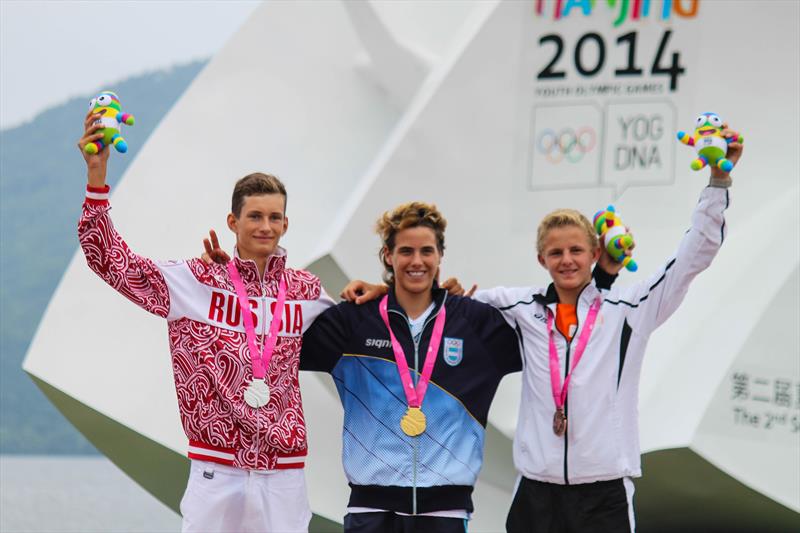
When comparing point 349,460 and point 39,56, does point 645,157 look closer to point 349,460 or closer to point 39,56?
point 349,460

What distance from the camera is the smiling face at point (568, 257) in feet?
Result: 13.1

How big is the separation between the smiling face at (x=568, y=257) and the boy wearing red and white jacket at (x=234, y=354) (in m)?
0.88

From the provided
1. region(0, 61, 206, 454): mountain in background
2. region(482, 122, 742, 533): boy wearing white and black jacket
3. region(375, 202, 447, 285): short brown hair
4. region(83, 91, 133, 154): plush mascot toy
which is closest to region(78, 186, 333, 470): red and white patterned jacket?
region(83, 91, 133, 154): plush mascot toy

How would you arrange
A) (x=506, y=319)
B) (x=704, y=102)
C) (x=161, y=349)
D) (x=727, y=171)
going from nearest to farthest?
1. (x=727, y=171)
2. (x=506, y=319)
3. (x=704, y=102)
4. (x=161, y=349)

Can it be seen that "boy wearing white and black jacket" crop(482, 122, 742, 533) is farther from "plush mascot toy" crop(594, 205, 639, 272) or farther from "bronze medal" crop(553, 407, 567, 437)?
"plush mascot toy" crop(594, 205, 639, 272)

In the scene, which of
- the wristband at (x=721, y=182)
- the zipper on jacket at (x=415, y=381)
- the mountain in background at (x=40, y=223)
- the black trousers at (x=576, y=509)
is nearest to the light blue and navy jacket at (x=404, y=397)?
the zipper on jacket at (x=415, y=381)

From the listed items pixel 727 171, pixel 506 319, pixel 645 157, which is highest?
pixel 645 157

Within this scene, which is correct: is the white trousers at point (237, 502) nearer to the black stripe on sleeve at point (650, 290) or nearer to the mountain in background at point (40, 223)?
the black stripe on sleeve at point (650, 290)

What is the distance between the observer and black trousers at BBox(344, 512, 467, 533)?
149 inches

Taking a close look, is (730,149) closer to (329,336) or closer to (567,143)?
(329,336)

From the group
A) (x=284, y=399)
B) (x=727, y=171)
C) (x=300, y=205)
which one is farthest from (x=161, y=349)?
(x=727, y=171)

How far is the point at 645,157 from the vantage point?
22.2ft

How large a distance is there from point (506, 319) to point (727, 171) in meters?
0.90

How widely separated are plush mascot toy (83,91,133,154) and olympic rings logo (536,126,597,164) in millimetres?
3506
